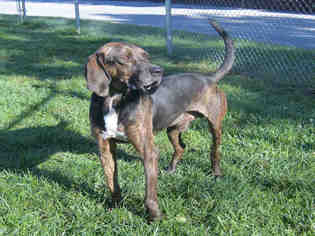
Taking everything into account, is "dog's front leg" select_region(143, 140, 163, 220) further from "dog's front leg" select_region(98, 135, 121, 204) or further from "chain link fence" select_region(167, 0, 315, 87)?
"chain link fence" select_region(167, 0, 315, 87)

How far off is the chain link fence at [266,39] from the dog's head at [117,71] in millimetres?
4293

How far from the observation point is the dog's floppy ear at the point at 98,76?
2.54 m

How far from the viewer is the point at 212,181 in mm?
3203

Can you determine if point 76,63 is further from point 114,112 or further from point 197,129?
point 114,112

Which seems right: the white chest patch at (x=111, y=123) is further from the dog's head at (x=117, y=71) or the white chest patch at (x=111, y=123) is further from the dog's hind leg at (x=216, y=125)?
the dog's hind leg at (x=216, y=125)

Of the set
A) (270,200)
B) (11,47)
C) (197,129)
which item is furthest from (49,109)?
(11,47)

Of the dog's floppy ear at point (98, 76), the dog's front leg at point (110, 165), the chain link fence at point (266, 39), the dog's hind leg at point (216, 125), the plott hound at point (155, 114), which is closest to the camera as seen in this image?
the dog's floppy ear at point (98, 76)

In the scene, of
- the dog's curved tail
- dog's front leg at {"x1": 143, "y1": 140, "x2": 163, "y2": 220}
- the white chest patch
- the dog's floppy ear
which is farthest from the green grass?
the dog's floppy ear

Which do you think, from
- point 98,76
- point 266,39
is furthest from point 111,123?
point 266,39

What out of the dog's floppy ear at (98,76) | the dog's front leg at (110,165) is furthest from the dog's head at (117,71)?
the dog's front leg at (110,165)

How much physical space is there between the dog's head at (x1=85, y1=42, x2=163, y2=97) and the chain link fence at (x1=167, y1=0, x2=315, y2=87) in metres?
4.29

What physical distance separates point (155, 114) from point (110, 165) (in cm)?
58

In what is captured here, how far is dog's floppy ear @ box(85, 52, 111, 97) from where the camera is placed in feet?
8.35

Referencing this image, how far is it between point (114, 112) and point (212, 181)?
3.77 feet
